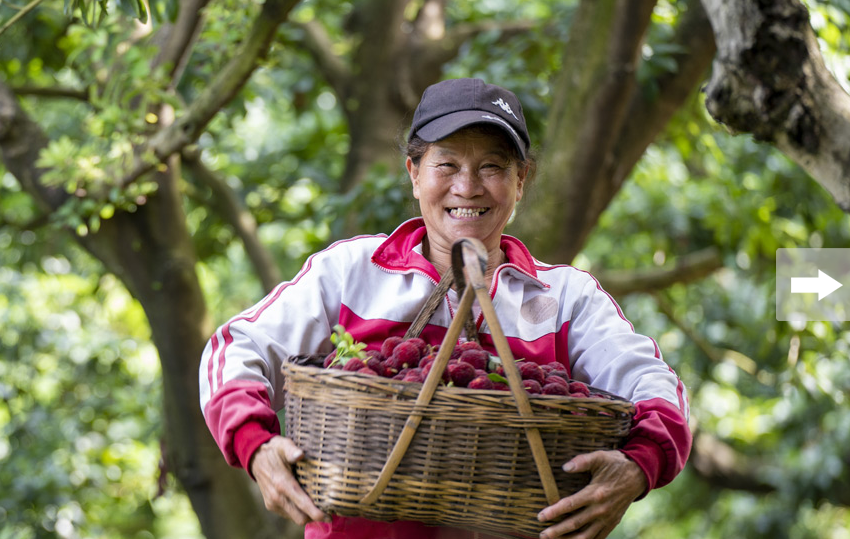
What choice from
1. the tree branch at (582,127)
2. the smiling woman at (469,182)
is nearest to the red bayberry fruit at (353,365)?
the smiling woman at (469,182)

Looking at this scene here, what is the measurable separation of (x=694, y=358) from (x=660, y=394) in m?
4.51

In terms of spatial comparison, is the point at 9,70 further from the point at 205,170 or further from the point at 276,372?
the point at 276,372

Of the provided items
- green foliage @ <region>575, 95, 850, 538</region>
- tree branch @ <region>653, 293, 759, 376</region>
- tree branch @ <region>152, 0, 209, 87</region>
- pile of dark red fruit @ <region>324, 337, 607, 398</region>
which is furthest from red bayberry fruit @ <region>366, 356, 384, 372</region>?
tree branch @ <region>653, 293, 759, 376</region>

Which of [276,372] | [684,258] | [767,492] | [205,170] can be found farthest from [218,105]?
[767,492]

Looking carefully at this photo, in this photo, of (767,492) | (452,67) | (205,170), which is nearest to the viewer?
(205,170)

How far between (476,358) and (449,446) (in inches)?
6.5

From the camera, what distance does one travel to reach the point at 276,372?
1688 mm

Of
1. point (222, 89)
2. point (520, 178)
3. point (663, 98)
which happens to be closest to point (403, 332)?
point (520, 178)

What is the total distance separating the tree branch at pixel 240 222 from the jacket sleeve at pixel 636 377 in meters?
2.48

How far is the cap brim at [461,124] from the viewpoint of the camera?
5.47 ft

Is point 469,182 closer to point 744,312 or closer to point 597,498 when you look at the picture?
point 597,498

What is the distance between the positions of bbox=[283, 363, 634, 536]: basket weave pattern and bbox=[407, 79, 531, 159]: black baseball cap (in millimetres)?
563

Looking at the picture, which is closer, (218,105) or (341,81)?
(218,105)

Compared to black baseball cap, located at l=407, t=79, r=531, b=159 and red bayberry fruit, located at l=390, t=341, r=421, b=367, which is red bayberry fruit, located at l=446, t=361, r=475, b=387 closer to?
red bayberry fruit, located at l=390, t=341, r=421, b=367
